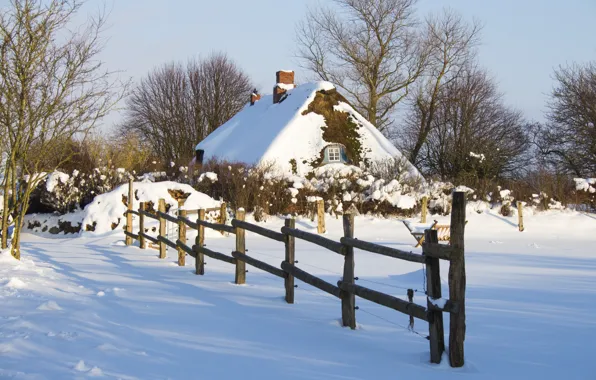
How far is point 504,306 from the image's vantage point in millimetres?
7730

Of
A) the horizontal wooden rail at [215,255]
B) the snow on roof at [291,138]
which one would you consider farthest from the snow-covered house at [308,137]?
the horizontal wooden rail at [215,255]

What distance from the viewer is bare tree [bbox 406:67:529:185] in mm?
38594

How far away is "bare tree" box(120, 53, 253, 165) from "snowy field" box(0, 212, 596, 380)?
36.8m

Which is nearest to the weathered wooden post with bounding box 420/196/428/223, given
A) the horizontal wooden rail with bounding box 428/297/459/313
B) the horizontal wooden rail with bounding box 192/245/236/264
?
the horizontal wooden rail with bounding box 192/245/236/264

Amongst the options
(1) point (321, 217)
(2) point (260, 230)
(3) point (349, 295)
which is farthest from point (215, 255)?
(1) point (321, 217)

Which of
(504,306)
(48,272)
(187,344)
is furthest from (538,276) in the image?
(48,272)

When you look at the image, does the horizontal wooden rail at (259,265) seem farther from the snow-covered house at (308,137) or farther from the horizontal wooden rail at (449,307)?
the snow-covered house at (308,137)

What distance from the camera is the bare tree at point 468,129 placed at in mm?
38594

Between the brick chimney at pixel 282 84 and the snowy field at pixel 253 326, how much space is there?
21.4 m

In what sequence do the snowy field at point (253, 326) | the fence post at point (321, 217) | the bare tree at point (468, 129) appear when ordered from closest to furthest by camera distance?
1. the snowy field at point (253, 326)
2. the fence post at point (321, 217)
3. the bare tree at point (468, 129)

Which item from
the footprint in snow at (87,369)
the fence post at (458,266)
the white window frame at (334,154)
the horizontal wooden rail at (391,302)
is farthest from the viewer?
the white window frame at (334,154)

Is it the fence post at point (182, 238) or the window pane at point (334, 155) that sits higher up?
the window pane at point (334, 155)

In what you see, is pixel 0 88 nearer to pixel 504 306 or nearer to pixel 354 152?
pixel 504 306

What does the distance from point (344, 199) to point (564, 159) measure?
63.3ft
